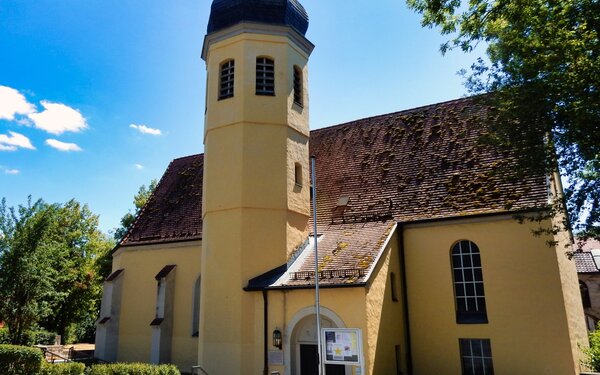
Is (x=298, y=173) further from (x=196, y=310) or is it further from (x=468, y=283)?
(x=196, y=310)

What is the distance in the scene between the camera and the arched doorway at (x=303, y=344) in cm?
1294

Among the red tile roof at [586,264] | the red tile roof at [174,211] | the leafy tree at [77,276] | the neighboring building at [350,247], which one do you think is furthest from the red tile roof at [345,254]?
the leafy tree at [77,276]

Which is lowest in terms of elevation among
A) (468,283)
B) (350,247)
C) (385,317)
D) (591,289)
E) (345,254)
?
(385,317)

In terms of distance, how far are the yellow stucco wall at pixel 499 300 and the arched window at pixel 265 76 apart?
7204 millimetres

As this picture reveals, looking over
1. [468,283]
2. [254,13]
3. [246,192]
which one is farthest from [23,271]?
[468,283]

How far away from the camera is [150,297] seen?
66.0 ft

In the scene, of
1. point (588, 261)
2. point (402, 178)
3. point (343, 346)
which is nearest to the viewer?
point (343, 346)

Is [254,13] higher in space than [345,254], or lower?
higher

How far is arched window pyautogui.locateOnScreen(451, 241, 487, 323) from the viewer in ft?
46.3

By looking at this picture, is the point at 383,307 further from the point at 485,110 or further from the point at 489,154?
the point at 485,110

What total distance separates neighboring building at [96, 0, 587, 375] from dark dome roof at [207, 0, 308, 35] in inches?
2.1

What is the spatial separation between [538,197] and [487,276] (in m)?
2.92

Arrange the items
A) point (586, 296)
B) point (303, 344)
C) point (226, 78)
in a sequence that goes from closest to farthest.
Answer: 1. point (303, 344)
2. point (226, 78)
3. point (586, 296)

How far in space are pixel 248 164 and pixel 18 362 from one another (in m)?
11.2
